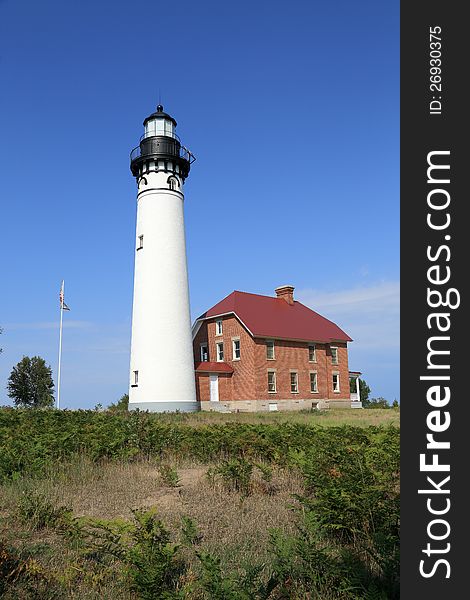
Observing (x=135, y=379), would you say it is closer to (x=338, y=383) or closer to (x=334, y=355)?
(x=334, y=355)

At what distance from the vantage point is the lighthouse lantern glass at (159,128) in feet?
108

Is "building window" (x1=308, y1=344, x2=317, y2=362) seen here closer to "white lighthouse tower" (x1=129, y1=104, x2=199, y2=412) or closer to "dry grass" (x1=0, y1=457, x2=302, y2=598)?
"white lighthouse tower" (x1=129, y1=104, x2=199, y2=412)

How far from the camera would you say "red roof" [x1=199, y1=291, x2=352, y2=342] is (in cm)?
3750

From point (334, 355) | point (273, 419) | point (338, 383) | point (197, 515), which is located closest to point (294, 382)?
point (338, 383)

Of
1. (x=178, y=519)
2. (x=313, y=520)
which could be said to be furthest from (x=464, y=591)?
(x=178, y=519)

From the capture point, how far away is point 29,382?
4700 centimetres

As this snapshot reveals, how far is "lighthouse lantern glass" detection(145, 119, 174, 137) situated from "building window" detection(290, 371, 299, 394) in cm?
1930

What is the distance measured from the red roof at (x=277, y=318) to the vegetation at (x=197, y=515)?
1005 inches

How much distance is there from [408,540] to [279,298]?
41257 mm

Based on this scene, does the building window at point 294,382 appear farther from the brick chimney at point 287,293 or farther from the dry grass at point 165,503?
the dry grass at point 165,503

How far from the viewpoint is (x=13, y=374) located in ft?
154

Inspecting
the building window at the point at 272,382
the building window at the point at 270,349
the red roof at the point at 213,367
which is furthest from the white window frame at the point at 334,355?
the red roof at the point at 213,367

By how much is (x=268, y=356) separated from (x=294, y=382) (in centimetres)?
334

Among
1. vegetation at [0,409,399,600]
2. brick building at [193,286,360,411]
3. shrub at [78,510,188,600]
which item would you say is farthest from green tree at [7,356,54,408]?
shrub at [78,510,188,600]
